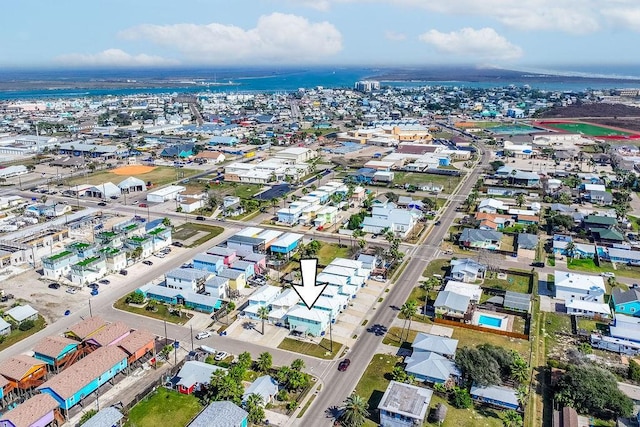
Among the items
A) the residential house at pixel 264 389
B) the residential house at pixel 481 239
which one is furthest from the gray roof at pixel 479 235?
the residential house at pixel 264 389

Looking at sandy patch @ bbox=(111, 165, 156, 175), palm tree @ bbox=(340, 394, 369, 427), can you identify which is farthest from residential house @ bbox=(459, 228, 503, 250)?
sandy patch @ bbox=(111, 165, 156, 175)

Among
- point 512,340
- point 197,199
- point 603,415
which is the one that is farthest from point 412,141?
point 603,415

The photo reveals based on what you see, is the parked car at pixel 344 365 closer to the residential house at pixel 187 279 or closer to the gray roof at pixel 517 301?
the gray roof at pixel 517 301

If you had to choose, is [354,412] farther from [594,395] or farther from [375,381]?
[594,395]

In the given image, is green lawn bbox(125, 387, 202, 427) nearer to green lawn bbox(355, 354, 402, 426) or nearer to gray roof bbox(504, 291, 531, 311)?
green lawn bbox(355, 354, 402, 426)

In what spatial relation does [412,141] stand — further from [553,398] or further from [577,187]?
[553,398]

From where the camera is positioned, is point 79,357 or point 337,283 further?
point 337,283
